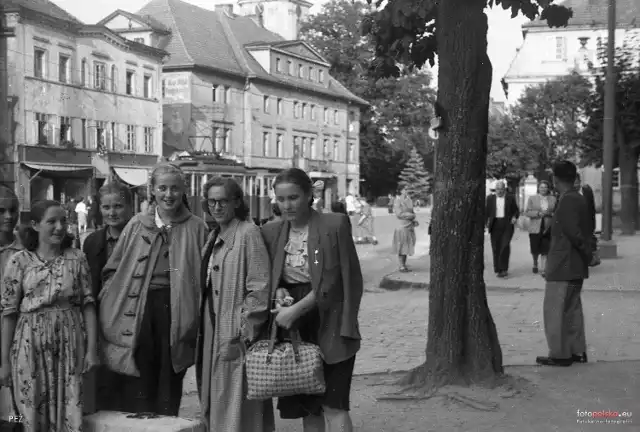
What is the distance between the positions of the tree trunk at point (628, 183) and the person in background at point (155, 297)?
92.0 feet

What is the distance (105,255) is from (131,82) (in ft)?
163

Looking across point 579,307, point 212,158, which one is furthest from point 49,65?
point 579,307

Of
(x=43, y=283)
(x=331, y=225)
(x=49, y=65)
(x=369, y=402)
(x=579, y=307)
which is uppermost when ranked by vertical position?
(x=49, y=65)

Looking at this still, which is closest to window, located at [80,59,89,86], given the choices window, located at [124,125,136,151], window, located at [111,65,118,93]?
window, located at [111,65,118,93]

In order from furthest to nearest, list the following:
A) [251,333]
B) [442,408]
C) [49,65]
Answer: [49,65], [442,408], [251,333]

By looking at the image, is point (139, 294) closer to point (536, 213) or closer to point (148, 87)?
point (536, 213)

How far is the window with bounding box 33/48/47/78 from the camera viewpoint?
44.9 meters

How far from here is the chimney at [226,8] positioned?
243 feet

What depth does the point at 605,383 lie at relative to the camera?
25.8 feet

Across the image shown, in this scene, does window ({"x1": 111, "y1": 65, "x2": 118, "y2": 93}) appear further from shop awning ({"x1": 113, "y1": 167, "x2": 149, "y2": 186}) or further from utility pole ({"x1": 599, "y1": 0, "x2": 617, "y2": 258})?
utility pole ({"x1": 599, "y1": 0, "x2": 617, "y2": 258})

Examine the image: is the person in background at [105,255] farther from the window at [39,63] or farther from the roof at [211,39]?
the roof at [211,39]

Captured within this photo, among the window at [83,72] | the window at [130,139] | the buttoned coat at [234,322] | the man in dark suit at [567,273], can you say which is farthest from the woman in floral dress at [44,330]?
the window at [130,139]

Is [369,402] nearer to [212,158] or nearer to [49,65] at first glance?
[212,158]

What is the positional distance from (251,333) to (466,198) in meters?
2.96
